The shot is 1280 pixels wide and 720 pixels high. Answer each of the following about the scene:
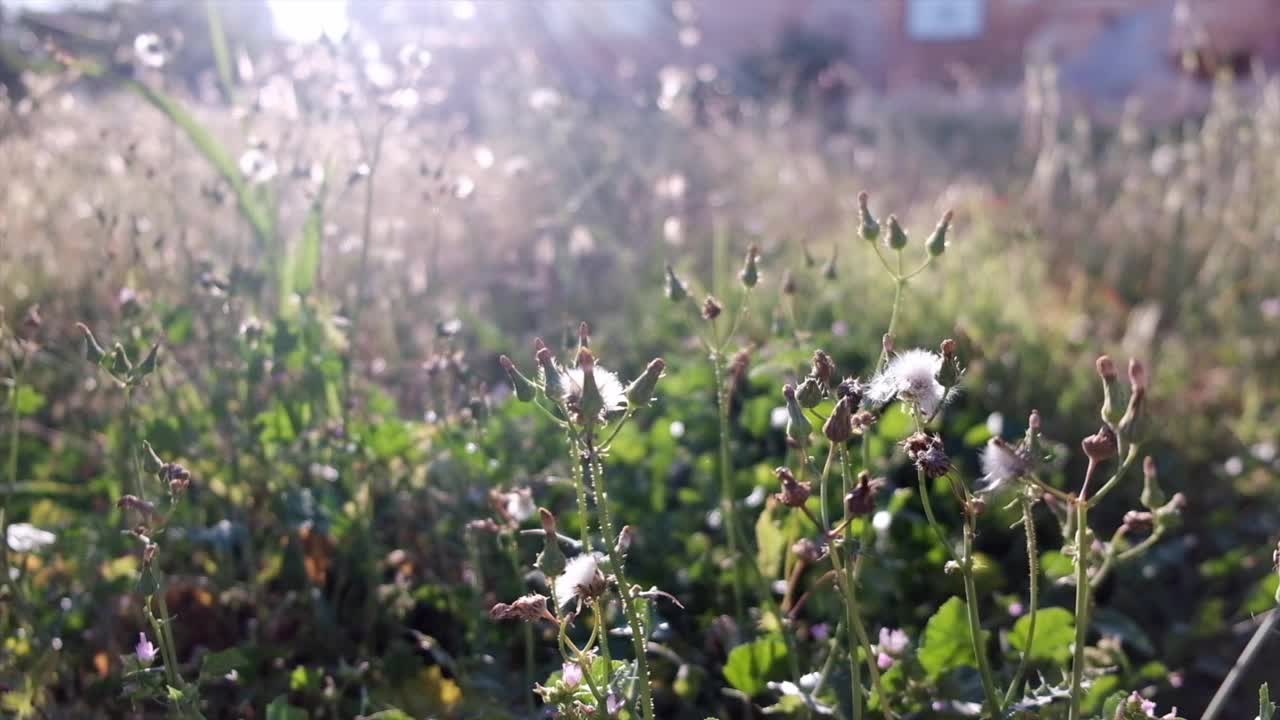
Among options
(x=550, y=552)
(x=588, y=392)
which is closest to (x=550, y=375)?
(x=588, y=392)

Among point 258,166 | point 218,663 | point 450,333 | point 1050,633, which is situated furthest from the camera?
point 258,166

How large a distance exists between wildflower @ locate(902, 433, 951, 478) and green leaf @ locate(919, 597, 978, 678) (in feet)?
1.51

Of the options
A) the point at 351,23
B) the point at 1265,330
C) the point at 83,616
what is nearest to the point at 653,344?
the point at 351,23

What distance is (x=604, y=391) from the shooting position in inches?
42.0

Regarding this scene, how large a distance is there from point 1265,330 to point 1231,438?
2.53 feet

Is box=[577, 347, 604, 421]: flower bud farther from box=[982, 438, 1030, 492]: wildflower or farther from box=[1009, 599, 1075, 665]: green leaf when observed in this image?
box=[1009, 599, 1075, 665]: green leaf

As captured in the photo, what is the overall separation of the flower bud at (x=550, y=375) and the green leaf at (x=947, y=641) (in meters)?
0.65

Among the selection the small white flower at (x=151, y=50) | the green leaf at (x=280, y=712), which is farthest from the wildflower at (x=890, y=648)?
the small white flower at (x=151, y=50)

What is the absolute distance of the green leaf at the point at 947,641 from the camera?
1462 millimetres

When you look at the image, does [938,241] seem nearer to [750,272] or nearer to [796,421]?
[750,272]

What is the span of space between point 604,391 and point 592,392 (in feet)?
Answer: 0.23

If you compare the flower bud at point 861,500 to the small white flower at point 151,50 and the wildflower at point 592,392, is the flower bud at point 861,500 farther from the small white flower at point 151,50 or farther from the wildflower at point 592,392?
the small white flower at point 151,50

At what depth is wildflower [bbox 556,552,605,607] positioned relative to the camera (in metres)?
1.04

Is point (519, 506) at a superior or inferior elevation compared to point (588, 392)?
inferior
